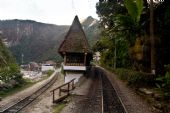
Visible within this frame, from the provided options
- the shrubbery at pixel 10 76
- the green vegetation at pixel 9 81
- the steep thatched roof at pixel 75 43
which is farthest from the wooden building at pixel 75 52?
the shrubbery at pixel 10 76

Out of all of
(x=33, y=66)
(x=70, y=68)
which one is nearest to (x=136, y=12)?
(x=70, y=68)

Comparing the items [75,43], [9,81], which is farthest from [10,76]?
[75,43]

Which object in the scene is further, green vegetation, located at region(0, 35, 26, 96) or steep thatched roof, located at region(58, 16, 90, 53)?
steep thatched roof, located at region(58, 16, 90, 53)

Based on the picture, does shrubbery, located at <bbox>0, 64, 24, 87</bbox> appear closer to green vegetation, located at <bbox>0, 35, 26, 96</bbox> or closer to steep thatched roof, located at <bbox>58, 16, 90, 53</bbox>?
green vegetation, located at <bbox>0, 35, 26, 96</bbox>

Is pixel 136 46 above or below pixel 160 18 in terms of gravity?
below

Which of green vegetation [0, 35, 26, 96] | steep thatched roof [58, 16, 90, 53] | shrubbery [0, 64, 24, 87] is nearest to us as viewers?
green vegetation [0, 35, 26, 96]

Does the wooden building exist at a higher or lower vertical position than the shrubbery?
higher

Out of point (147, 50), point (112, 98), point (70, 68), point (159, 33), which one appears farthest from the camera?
point (70, 68)

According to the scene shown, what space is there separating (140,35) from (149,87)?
336 inches

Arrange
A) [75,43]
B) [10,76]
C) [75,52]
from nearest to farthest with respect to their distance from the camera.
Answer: [10,76] < [75,52] < [75,43]

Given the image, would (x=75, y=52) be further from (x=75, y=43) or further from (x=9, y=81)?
(x=9, y=81)

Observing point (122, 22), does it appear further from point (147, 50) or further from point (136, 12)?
point (136, 12)

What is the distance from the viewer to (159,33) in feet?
96.7

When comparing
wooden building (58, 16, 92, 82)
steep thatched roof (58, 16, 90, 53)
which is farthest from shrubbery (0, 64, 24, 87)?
steep thatched roof (58, 16, 90, 53)
